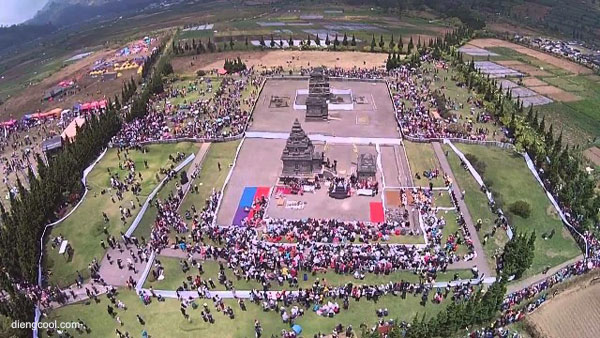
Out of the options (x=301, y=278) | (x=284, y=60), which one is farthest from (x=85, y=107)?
(x=301, y=278)

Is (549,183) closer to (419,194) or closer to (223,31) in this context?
(419,194)

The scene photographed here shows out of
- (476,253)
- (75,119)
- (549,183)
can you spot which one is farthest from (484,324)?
(75,119)

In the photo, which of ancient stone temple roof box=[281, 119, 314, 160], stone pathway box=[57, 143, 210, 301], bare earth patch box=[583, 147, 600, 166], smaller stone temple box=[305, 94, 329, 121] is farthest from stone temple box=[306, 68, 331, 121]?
stone pathway box=[57, 143, 210, 301]

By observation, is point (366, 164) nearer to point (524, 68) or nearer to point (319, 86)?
point (319, 86)

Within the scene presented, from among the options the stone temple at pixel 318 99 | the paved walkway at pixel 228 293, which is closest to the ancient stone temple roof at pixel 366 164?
the stone temple at pixel 318 99

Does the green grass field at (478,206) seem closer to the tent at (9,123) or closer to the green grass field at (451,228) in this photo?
the green grass field at (451,228)
